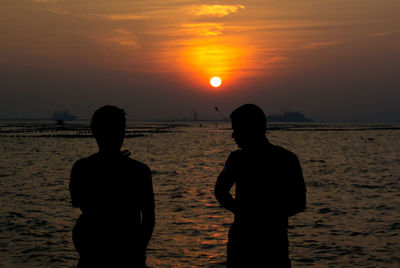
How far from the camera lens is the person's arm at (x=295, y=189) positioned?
4059mm

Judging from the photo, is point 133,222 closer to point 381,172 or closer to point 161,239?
point 161,239

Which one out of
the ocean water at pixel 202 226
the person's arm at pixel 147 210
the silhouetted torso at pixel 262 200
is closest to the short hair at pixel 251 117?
the silhouetted torso at pixel 262 200

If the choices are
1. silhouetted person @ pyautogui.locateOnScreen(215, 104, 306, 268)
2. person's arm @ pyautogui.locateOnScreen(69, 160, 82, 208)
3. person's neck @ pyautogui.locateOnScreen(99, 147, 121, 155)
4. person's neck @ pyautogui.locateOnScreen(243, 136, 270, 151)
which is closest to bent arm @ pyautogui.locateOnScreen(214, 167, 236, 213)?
silhouetted person @ pyautogui.locateOnScreen(215, 104, 306, 268)

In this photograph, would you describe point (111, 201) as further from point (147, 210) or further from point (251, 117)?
point (251, 117)

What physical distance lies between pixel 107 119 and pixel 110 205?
0.66 metres

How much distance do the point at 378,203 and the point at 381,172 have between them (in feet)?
47.8

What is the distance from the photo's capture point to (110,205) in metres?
3.69

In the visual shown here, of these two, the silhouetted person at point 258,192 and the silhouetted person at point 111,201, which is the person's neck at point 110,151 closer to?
the silhouetted person at point 111,201

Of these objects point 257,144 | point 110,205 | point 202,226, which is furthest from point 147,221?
point 202,226

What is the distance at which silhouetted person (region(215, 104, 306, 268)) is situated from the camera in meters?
4.05

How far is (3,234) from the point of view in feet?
42.4

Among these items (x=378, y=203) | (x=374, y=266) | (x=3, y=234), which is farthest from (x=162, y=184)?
(x=374, y=266)

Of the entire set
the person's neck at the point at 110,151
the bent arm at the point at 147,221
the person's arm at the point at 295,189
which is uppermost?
the person's neck at the point at 110,151

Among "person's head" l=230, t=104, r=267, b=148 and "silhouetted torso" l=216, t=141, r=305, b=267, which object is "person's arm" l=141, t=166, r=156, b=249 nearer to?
"silhouetted torso" l=216, t=141, r=305, b=267
